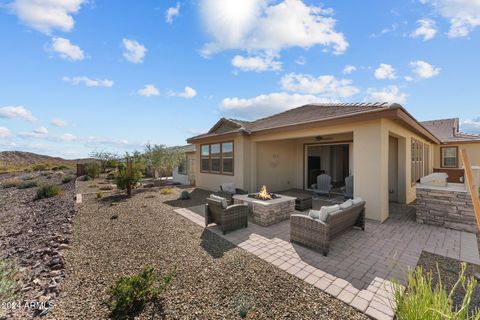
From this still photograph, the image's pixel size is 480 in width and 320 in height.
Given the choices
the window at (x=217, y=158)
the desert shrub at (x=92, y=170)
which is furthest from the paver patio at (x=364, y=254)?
the desert shrub at (x=92, y=170)

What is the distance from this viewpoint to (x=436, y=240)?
4.93 meters

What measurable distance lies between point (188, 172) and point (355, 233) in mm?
14235

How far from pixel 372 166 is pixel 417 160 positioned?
20.1ft

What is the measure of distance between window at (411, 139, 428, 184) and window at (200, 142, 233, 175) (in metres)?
8.68

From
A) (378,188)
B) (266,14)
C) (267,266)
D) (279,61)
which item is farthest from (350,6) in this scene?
(267,266)

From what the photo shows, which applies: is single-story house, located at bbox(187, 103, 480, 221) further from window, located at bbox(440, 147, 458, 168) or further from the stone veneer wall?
the stone veneer wall

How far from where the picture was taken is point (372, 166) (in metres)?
6.27

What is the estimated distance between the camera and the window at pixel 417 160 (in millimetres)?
9359

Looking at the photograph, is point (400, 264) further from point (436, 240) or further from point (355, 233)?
point (436, 240)

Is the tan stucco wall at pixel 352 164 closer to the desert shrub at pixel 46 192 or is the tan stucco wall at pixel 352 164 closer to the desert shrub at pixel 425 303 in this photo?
the desert shrub at pixel 425 303

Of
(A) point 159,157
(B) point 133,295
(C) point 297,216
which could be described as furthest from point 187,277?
(A) point 159,157

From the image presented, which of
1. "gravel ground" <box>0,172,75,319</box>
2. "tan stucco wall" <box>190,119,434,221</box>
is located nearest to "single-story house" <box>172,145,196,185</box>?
"tan stucco wall" <box>190,119,434,221</box>

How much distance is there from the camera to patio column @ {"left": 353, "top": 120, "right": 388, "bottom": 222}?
612cm

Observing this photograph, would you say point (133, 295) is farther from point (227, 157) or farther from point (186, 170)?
point (186, 170)
